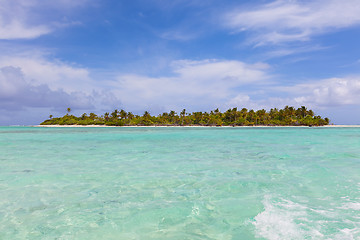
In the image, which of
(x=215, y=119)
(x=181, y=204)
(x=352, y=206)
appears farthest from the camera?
(x=215, y=119)

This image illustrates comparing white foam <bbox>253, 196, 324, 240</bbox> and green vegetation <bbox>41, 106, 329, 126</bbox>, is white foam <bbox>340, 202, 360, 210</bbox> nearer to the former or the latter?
white foam <bbox>253, 196, 324, 240</bbox>

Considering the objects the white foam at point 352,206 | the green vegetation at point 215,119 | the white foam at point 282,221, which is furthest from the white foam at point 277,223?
the green vegetation at point 215,119

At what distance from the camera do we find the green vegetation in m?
152

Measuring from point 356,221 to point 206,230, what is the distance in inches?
129

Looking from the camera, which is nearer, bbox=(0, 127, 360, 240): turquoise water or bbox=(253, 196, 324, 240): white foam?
bbox=(253, 196, 324, 240): white foam

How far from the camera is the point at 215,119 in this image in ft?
521

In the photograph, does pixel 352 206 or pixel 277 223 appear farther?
pixel 352 206

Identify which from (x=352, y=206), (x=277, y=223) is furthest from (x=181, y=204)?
(x=352, y=206)

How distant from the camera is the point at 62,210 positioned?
6.12 meters

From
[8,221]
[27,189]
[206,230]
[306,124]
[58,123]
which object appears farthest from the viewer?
[58,123]

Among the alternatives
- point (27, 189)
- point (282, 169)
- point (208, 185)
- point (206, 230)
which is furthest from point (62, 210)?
point (282, 169)

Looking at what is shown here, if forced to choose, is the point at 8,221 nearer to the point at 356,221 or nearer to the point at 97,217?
the point at 97,217

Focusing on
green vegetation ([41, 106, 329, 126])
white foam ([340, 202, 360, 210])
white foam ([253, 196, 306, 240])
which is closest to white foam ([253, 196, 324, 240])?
white foam ([253, 196, 306, 240])

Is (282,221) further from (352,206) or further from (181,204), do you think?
(181,204)
